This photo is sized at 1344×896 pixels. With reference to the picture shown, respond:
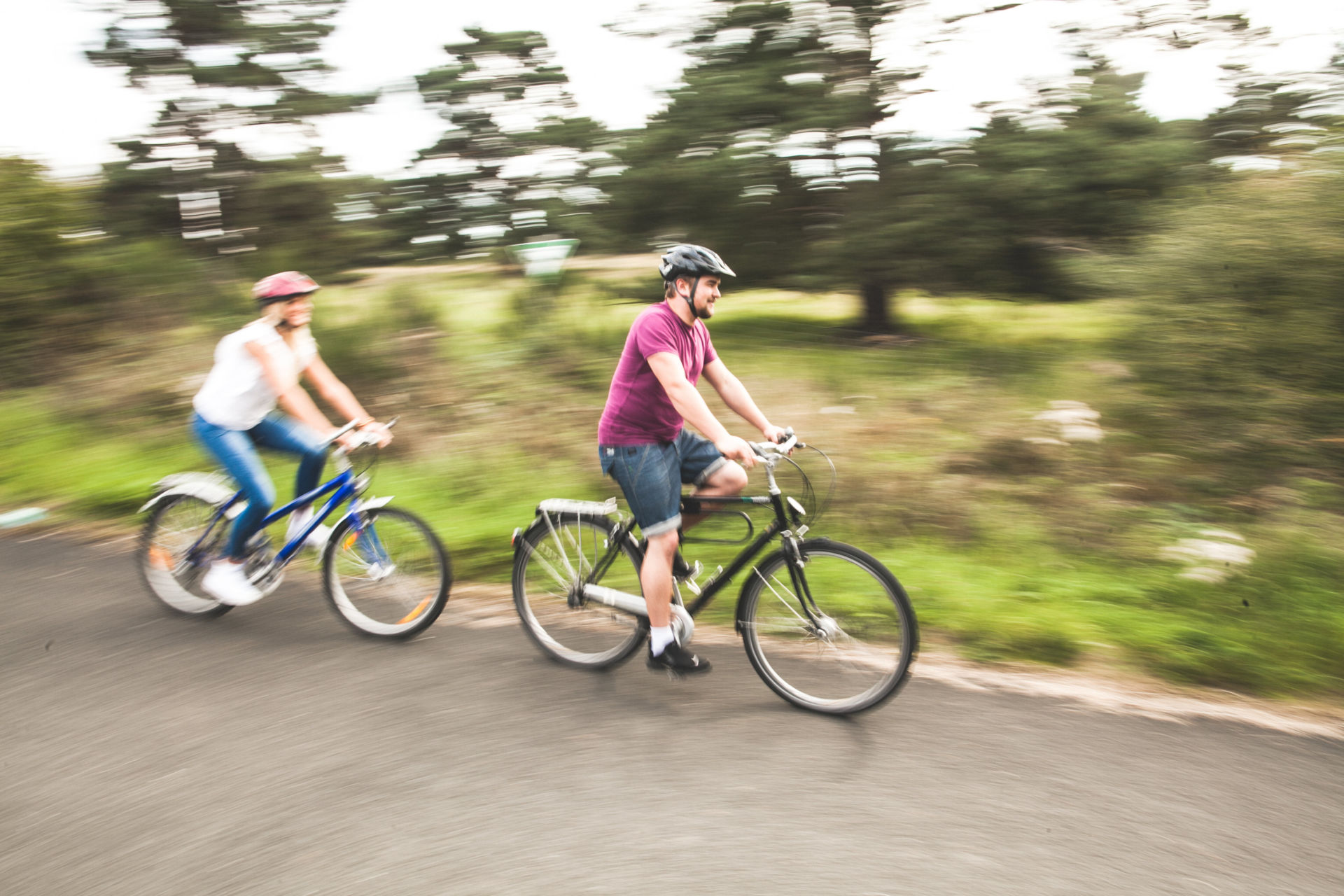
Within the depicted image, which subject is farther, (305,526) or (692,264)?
(305,526)

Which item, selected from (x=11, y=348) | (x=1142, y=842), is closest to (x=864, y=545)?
(x=1142, y=842)

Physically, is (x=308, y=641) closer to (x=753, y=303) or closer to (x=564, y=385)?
(x=564, y=385)

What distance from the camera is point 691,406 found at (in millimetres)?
3785

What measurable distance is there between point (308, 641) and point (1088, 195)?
9.96m

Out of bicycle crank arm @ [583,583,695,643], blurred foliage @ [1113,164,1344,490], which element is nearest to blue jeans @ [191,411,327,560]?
bicycle crank arm @ [583,583,695,643]

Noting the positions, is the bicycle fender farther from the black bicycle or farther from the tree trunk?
the tree trunk

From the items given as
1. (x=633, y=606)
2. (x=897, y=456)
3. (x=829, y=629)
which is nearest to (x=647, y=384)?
(x=633, y=606)

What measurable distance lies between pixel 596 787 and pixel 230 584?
2.68m

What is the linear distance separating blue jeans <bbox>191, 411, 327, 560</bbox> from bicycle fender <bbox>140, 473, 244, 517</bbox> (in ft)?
0.69

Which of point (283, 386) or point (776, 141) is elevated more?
point (776, 141)

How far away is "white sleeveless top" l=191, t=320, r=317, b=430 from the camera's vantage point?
4.85m

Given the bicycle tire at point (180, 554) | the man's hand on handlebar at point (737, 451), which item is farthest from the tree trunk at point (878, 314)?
the man's hand on handlebar at point (737, 451)

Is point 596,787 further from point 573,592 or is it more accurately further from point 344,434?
point 344,434

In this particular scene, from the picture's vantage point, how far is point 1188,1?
416 inches
